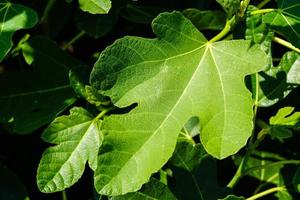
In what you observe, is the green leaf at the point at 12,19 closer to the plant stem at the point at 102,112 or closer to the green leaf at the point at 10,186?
the plant stem at the point at 102,112

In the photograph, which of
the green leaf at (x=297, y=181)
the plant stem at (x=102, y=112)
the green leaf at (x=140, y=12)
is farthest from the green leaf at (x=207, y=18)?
the green leaf at (x=297, y=181)

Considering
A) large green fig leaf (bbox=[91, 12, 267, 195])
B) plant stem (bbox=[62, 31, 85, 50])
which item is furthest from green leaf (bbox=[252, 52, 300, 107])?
plant stem (bbox=[62, 31, 85, 50])

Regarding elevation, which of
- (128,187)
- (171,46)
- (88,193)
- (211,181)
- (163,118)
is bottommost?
(88,193)

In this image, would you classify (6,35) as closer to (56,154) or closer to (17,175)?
(56,154)

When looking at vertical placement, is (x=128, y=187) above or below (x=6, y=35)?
below

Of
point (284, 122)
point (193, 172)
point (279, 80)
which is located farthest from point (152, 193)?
point (279, 80)

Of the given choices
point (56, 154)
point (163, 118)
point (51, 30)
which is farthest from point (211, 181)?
point (51, 30)

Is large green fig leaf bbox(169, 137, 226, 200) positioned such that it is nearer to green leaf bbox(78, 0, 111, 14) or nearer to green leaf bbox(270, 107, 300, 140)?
green leaf bbox(270, 107, 300, 140)
